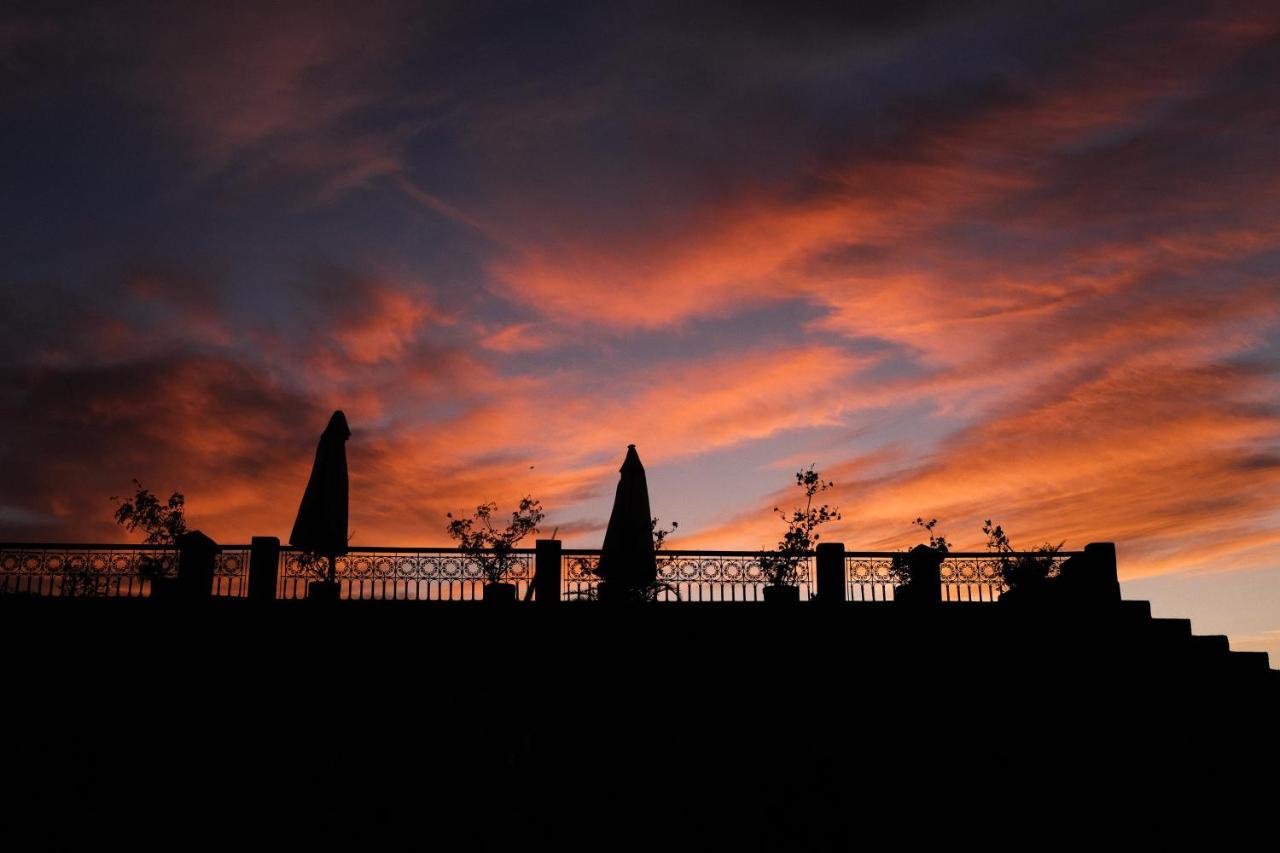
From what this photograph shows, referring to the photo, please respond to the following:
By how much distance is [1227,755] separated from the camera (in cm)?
1602

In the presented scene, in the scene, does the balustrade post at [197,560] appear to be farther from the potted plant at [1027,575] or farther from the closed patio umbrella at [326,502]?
the potted plant at [1027,575]

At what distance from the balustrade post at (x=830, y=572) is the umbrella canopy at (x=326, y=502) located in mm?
9407

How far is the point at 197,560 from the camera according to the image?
20047mm

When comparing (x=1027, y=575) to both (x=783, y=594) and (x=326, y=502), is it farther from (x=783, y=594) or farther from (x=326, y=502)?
(x=326, y=502)

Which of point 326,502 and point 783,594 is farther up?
point 326,502

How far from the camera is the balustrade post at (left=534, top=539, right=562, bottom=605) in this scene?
20.8m

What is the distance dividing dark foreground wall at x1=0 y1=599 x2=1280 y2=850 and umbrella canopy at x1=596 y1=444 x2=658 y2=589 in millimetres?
1001

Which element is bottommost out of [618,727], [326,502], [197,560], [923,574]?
[618,727]

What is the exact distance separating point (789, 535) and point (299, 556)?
1161cm

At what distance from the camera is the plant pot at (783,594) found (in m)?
20.6

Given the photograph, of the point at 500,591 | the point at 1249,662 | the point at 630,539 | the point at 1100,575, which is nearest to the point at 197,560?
the point at 500,591

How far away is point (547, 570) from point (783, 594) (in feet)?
15.2

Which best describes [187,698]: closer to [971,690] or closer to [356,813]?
[356,813]

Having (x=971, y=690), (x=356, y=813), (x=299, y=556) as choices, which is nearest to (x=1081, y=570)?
(x=971, y=690)
